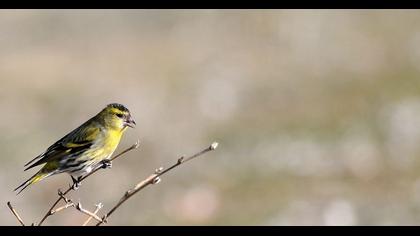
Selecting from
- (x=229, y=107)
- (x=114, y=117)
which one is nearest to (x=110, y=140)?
(x=114, y=117)

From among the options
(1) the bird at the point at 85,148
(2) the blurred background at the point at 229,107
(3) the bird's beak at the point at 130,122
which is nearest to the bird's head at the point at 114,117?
(1) the bird at the point at 85,148

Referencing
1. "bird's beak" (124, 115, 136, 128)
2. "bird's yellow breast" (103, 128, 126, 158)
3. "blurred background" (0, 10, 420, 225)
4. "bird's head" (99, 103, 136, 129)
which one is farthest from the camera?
"blurred background" (0, 10, 420, 225)

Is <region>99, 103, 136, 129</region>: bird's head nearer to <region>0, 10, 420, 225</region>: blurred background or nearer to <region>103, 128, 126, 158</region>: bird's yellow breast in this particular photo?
<region>103, 128, 126, 158</region>: bird's yellow breast

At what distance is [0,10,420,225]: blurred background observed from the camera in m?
16.1

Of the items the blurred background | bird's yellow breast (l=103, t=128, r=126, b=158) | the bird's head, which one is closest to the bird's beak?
the bird's head

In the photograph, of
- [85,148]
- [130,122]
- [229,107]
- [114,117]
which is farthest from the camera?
[229,107]

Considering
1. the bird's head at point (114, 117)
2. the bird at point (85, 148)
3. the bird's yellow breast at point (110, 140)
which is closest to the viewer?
the bird's head at point (114, 117)

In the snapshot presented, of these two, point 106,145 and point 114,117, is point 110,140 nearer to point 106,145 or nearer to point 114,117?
point 106,145

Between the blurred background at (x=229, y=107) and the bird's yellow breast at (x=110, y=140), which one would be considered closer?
the bird's yellow breast at (x=110, y=140)

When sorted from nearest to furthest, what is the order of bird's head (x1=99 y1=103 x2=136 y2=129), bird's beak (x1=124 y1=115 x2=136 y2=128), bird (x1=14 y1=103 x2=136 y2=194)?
bird's beak (x1=124 y1=115 x2=136 y2=128) → bird's head (x1=99 y1=103 x2=136 y2=129) → bird (x1=14 y1=103 x2=136 y2=194)

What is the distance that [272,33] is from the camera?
72.5ft

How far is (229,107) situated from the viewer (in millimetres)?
19062

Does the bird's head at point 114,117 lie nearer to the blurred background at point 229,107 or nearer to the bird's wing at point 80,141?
the bird's wing at point 80,141

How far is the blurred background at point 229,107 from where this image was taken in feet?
52.7
